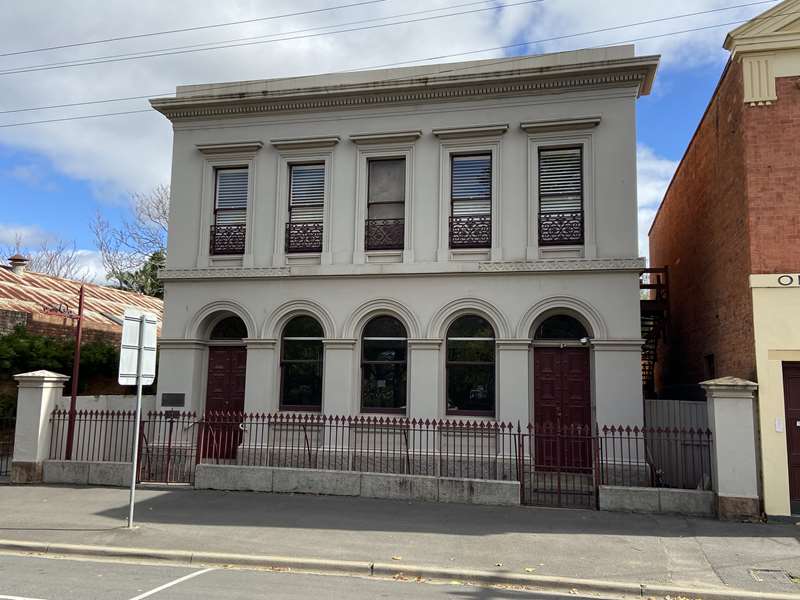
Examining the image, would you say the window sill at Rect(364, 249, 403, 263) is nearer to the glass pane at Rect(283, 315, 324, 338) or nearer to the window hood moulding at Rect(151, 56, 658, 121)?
the glass pane at Rect(283, 315, 324, 338)

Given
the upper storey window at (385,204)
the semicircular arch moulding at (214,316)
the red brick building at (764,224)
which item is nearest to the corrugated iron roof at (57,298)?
the semicircular arch moulding at (214,316)

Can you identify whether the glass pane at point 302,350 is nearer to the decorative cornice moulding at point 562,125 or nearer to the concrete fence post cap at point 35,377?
the concrete fence post cap at point 35,377

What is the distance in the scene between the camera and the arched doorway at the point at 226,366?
1520cm

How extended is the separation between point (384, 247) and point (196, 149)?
18.0 ft

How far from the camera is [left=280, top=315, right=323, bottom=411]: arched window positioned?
48.2 feet

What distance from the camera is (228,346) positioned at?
1547 centimetres

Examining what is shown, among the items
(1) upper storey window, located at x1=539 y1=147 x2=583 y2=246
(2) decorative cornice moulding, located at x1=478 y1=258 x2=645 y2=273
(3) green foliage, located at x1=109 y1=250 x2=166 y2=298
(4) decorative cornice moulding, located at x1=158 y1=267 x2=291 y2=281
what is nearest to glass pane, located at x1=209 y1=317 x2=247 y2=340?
(4) decorative cornice moulding, located at x1=158 y1=267 x2=291 y2=281

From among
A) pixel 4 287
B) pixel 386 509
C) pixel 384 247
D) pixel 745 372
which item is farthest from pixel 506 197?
pixel 4 287

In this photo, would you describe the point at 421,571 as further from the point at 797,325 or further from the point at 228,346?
the point at 228,346

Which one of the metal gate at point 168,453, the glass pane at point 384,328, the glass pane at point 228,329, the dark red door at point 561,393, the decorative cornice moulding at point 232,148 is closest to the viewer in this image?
the metal gate at point 168,453

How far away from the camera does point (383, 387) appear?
46.8 feet

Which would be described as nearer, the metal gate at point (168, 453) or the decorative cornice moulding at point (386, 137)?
the metal gate at point (168, 453)

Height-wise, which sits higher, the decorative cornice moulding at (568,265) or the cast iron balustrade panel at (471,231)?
the cast iron balustrade panel at (471,231)

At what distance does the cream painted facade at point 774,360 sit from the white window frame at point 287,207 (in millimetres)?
8724
